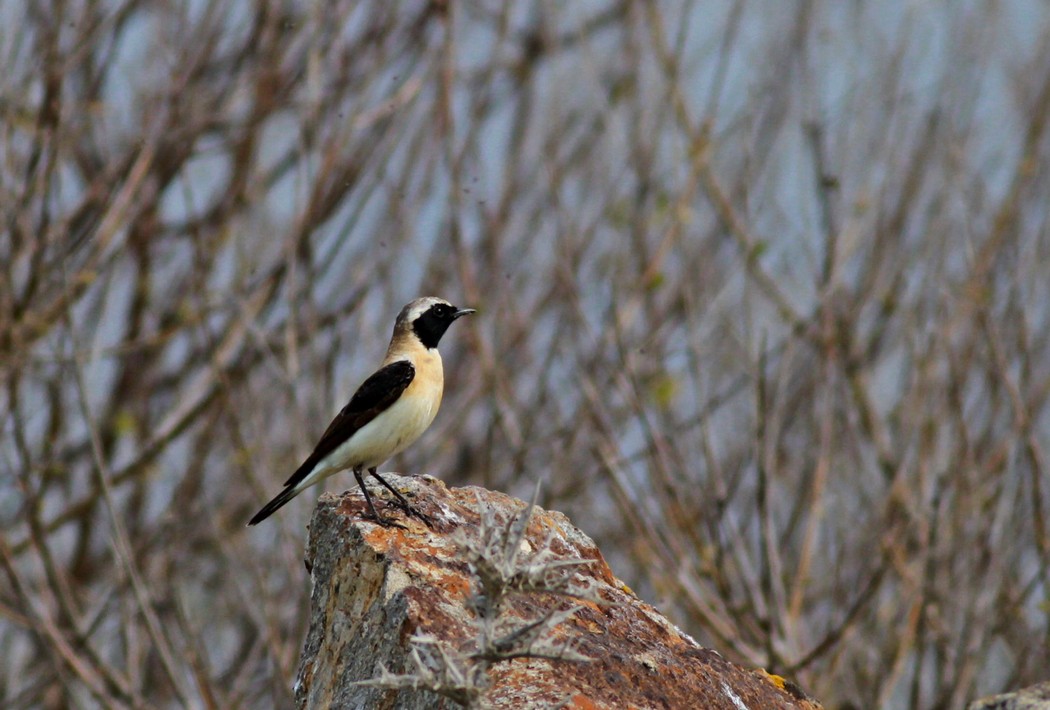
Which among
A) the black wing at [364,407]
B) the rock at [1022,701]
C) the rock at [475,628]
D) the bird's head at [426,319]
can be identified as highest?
the bird's head at [426,319]

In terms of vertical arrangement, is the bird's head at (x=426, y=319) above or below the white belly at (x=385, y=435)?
above

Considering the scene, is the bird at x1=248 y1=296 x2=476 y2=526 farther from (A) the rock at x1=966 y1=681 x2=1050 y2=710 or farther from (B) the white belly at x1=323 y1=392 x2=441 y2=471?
(A) the rock at x1=966 y1=681 x2=1050 y2=710

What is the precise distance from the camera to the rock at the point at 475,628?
418cm

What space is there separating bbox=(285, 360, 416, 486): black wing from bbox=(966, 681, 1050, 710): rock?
3.36 meters

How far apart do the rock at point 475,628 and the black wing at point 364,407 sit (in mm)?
1366

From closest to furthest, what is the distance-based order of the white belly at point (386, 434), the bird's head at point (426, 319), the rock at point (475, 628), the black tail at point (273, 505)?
the rock at point (475, 628) < the black tail at point (273, 505) < the white belly at point (386, 434) < the bird's head at point (426, 319)

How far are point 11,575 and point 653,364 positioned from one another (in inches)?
235

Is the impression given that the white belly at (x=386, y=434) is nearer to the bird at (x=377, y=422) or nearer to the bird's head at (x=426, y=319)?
the bird at (x=377, y=422)

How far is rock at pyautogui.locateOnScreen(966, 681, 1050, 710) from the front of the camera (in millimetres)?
4746

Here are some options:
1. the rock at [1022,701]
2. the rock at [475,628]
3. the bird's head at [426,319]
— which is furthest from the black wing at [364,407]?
the rock at [1022,701]

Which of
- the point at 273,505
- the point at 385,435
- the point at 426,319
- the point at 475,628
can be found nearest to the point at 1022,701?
the point at 475,628

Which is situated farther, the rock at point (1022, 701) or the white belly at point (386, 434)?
the white belly at point (386, 434)

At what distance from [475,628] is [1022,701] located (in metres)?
1.80

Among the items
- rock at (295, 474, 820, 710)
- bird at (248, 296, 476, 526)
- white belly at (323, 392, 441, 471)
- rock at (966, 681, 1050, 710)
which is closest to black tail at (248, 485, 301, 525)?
bird at (248, 296, 476, 526)
